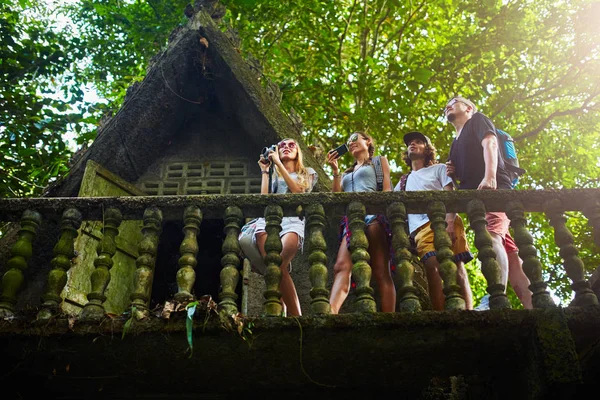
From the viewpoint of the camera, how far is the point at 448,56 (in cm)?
1146

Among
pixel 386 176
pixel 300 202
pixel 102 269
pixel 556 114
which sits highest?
pixel 556 114

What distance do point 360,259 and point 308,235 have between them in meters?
0.46

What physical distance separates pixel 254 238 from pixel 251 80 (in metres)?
2.72

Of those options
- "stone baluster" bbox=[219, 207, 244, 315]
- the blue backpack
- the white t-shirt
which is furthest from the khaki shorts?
"stone baluster" bbox=[219, 207, 244, 315]

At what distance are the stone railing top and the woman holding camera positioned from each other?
23 centimetres

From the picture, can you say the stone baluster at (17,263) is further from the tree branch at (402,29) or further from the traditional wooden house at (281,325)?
the tree branch at (402,29)

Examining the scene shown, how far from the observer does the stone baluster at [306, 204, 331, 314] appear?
4254 millimetres

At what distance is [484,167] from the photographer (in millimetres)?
5270

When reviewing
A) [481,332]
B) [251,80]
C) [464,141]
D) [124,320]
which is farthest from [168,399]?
[251,80]

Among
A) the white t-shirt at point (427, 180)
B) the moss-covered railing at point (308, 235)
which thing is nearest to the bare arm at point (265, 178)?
the moss-covered railing at point (308, 235)

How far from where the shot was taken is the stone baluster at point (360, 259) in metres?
4.24

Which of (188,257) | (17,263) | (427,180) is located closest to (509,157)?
(427,180)

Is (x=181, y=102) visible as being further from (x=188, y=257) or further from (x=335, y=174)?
(x=188, y=257)

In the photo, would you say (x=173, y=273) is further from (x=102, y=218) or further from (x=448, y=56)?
(x=448, y=56)
